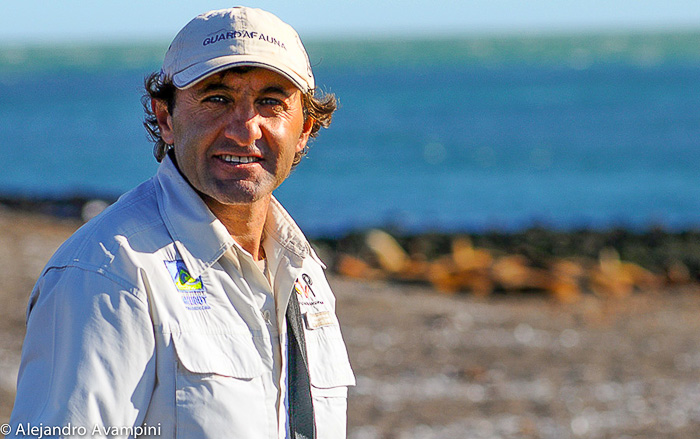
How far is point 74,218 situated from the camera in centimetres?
1834

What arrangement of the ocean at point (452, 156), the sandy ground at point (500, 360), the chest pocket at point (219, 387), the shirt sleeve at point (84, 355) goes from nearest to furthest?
1. the shirt sleeve at point (84, 355)
2. the chest pocket at point (219, 387)
3. the sandy ground at point (500, 360)
4. the ocean at point (452, 156)

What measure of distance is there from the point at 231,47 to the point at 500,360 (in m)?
8.42

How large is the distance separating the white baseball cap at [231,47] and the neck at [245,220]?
0.36m

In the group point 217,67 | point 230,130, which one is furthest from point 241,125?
point 217,67

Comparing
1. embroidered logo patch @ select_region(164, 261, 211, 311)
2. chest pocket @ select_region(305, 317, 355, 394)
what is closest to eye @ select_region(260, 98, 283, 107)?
embroidered logo patch @ select_region(164, 261, 211, 311)

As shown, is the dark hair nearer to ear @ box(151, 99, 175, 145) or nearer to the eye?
ear @ box(151, 99, 175, 145)

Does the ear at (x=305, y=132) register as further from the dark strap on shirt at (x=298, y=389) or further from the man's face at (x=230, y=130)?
the dark strap on shirt at (x=298, y=389)

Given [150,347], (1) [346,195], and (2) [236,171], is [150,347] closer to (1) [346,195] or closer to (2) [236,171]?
(2) [236,171]

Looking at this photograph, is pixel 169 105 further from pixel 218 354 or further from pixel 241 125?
pixel 218 354

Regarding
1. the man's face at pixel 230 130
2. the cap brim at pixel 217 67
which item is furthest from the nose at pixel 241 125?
the cap brim at pixel 217 67

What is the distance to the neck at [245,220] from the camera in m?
2.74

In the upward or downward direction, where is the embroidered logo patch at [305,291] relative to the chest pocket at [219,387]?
upward

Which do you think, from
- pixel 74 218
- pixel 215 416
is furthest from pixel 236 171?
pixel 74 218

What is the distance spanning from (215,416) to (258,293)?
387 millimetres
